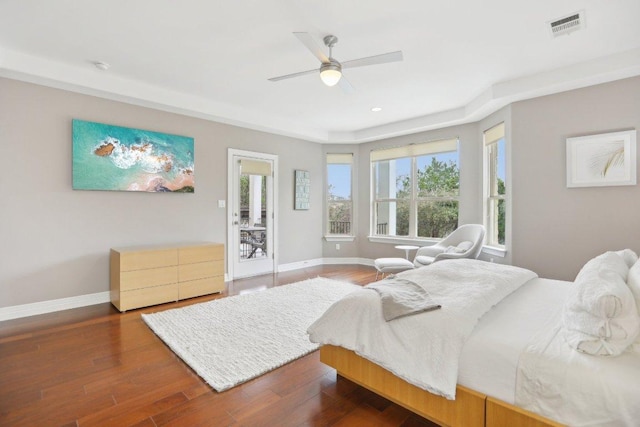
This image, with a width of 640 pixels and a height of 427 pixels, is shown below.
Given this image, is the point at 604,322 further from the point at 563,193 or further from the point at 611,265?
the point at 563,193

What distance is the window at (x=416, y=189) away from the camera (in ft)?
17.7

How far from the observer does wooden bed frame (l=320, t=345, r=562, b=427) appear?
1.38m

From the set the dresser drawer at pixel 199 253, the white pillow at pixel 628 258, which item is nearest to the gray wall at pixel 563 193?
the white pillow at pixel 628 258

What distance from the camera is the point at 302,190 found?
6074mm

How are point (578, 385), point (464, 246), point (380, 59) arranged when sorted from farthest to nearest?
point (464, 246) < point (380, 59) < point (578, 385)

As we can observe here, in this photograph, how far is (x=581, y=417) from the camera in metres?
1.24

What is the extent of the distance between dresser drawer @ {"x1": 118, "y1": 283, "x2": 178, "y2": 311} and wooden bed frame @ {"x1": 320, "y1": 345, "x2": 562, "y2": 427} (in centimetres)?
256

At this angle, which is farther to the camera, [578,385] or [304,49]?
[304,49]

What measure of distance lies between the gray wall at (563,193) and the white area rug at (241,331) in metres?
2.61

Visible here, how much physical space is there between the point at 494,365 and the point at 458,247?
3245mm

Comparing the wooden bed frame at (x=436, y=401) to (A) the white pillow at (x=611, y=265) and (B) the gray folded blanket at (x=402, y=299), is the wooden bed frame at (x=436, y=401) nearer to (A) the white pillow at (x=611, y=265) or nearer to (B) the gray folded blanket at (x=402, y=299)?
(B) the gray folded blanket at (x=402, y=299)

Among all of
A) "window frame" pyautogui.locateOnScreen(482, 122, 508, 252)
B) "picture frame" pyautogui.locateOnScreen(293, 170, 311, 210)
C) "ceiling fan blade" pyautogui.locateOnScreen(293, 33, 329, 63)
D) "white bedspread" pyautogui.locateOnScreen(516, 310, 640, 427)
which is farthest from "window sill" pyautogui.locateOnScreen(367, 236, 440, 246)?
"white bedspread" pyautogui.locateOnScreen(516, 310, 640, 427)

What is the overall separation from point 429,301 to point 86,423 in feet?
6.87

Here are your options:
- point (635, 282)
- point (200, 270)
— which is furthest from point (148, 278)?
point (635, 282)
